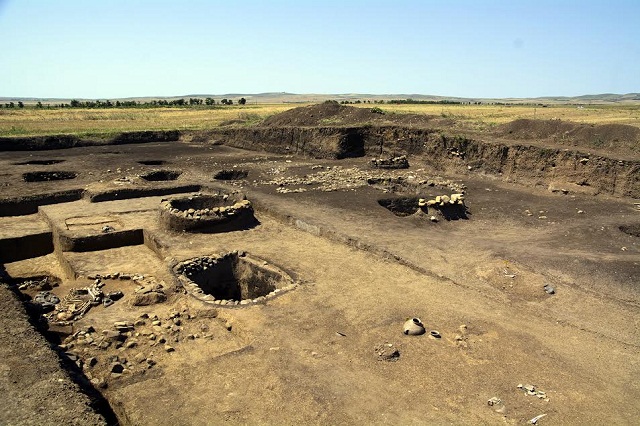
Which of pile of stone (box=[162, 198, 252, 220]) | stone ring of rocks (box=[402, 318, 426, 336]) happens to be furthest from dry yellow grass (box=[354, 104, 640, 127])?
stone ring of rocks (box=[402, 318, 426, 336])

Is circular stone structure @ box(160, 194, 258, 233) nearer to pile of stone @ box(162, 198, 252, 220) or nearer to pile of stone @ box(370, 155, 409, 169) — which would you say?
pile of stone @ box(162, 198, 252, 220)

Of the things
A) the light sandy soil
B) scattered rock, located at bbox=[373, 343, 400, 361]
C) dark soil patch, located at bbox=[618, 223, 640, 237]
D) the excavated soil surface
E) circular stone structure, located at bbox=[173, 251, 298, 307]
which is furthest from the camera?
the excavated soil surface

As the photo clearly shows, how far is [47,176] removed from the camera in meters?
19.6

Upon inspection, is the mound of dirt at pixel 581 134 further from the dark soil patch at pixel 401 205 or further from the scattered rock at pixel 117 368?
the scattered rock at pixel 117 368

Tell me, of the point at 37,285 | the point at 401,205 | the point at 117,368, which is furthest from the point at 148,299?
the point at 401,205

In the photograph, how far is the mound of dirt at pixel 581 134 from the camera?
18922 mm

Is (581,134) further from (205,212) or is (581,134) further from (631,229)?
(205,212)

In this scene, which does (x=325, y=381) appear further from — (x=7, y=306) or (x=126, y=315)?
(x=7, y=306)

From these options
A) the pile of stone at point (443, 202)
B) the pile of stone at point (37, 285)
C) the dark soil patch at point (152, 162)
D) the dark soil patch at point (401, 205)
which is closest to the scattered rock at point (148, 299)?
the pile of stone at point (37, 285)

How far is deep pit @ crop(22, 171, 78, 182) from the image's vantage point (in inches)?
762

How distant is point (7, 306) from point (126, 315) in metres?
1.79

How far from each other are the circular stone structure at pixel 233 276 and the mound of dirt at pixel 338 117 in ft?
58.4

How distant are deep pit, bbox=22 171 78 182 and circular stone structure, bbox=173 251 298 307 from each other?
1191 centimetres

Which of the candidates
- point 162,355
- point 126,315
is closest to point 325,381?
point 162,355
